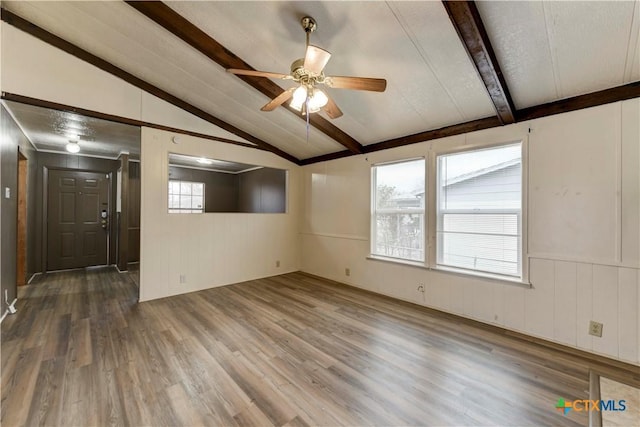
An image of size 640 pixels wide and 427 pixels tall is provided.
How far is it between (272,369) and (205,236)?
2.80 metres

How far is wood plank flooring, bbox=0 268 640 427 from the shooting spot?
1.65 metres

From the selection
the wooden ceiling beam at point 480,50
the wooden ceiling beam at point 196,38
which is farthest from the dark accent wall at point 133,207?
the wooden ceiling beam at point 480,50

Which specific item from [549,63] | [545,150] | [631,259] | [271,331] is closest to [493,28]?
[549,63]

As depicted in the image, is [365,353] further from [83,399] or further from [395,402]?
[83,399]

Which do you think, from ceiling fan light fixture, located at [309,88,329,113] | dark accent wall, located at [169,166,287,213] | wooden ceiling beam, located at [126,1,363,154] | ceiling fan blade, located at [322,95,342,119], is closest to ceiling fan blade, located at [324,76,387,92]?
ceiling fan light fixture, located at [309,88,329,113]

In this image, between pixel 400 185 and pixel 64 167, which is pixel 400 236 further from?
pixel 64 167

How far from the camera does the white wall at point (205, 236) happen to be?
370 centimetres

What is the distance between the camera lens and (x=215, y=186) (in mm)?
7688

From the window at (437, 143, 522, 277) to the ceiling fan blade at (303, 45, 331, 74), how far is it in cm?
225

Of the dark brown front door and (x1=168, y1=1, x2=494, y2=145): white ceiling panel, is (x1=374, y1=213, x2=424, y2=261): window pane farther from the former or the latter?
the dark brown front door

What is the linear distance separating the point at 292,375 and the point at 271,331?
799 mm

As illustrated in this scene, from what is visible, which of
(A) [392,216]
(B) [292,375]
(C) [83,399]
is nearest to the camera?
(C) [83,399]

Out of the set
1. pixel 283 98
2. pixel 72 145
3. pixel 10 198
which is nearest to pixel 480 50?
pixel 283 98

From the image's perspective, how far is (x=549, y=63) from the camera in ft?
7.03
